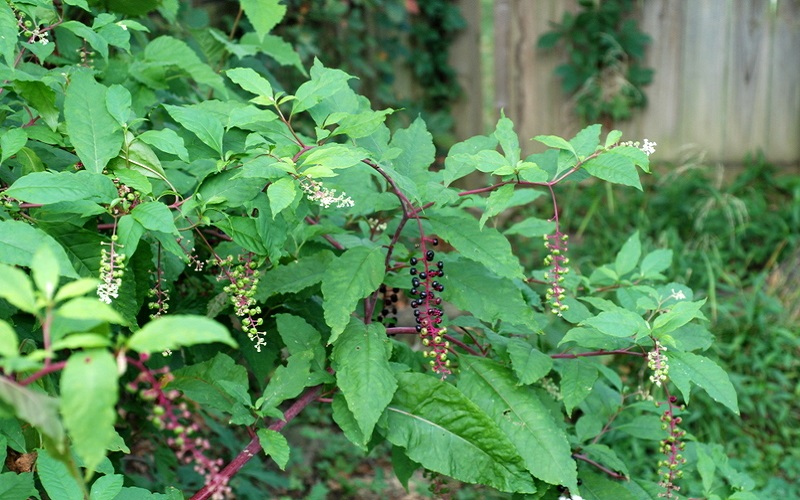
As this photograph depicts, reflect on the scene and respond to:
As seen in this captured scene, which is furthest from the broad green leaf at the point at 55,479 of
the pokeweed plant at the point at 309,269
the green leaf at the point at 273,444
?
the green leaf at the point at 273,444

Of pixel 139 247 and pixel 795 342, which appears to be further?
pixel 795 342

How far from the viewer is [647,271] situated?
1.98 meters

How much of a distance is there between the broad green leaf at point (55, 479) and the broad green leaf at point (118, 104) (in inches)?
22.7

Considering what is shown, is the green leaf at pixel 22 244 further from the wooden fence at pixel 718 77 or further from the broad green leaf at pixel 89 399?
the wooden fence at pixel 718 77

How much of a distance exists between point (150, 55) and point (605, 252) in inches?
141

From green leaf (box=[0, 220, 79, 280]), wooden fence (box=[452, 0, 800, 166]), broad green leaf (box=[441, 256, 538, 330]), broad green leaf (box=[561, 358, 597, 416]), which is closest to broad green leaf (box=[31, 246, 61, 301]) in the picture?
green leaf (box=[0, 220, 79, 280])

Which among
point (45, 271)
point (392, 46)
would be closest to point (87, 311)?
point (45, 271)

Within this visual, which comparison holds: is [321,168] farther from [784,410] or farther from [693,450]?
[784,410]

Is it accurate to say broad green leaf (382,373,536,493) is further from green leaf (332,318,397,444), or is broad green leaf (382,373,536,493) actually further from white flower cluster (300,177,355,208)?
white flower cluster (300,177,355,208)

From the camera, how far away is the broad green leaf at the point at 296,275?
1.54 m

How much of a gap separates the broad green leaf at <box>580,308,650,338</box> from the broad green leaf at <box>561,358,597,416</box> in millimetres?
155

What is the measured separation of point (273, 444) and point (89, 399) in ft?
2.21

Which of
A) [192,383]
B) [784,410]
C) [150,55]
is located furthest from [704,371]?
[784,410]

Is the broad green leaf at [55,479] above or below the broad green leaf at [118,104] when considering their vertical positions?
below
